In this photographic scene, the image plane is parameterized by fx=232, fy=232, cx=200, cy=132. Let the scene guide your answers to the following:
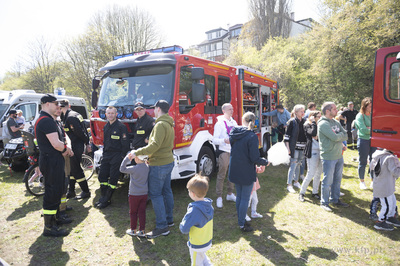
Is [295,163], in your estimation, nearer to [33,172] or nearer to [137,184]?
[137,184]

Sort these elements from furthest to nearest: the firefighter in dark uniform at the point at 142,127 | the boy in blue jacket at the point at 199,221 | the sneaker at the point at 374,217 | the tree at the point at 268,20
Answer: the tree at the point at 268,20 < the firefighter in dark uniform at the point at 142,127 < the sneaker at the point at 374,217 < the boy in blue jacket at the point at 199,221

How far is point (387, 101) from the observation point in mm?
3660

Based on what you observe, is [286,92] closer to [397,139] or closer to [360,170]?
[360,170]

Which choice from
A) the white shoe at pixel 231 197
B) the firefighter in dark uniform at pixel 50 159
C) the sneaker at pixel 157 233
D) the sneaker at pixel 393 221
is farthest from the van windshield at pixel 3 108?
the sneaker at pixel 393 221

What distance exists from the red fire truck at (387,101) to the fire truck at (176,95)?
3051 mm

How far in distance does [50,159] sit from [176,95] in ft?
8.16

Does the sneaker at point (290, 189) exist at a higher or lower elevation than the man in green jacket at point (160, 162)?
lower

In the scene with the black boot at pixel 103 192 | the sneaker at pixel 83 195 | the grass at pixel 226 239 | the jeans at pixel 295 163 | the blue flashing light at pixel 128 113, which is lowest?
the grass at pixel 226 239

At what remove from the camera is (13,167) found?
7309 mm

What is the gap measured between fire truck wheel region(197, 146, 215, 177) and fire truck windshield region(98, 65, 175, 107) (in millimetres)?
1550

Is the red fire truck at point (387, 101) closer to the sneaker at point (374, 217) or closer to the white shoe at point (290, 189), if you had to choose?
the sneaker at point (374, 217)

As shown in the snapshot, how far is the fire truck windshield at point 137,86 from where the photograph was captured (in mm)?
4812

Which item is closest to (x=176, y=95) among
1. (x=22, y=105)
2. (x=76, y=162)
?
(x=76, y=162)

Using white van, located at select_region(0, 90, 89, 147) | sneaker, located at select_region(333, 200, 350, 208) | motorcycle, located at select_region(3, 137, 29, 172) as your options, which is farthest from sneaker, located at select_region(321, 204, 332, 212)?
white van, located at select_region(0, 90, 89, 147)
